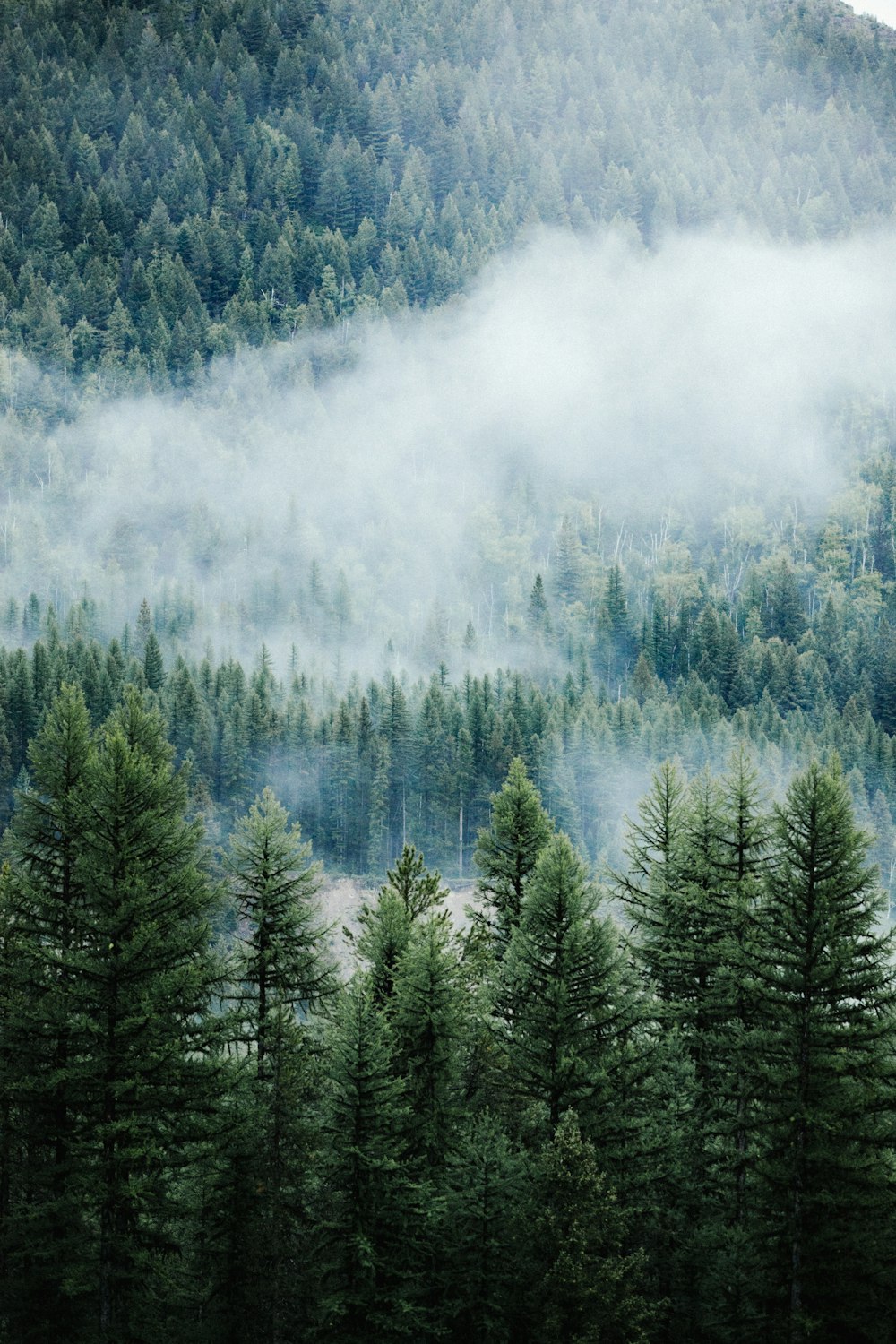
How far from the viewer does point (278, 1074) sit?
90.6ft

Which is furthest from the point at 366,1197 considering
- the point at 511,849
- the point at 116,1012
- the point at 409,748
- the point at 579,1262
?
the point at 409,748

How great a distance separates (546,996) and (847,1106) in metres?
8.00

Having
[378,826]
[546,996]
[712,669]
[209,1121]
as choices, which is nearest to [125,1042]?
[209,1121]

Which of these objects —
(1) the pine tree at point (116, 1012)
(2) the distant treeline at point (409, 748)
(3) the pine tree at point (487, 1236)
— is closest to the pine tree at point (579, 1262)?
(3) the pine tree at point (487, 1236)

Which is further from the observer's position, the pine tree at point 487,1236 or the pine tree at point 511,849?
the pine tree at point 511,849

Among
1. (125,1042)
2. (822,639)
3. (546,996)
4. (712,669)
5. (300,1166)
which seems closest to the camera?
(125,1042)

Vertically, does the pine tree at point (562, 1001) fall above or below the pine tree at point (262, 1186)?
above

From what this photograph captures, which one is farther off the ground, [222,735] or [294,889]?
[222,735]

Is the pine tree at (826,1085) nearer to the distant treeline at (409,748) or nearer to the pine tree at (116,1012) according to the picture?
the pine tree at (116,1012)

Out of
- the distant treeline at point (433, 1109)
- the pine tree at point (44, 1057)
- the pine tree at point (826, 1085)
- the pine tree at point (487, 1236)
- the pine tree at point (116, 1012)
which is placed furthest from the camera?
the pine tree at point (487, 1236)

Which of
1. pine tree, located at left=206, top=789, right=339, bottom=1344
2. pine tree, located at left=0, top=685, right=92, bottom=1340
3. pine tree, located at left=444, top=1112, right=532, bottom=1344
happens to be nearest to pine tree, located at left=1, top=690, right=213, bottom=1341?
pine tree, located at left=0, top=685, right=92, bottom=1340

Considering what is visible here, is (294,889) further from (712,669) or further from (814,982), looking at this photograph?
(712,669)

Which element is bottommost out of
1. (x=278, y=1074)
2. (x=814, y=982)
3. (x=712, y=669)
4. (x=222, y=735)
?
(x=278, y=1074)

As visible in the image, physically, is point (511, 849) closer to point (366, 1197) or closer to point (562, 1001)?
point (562, 1001)
